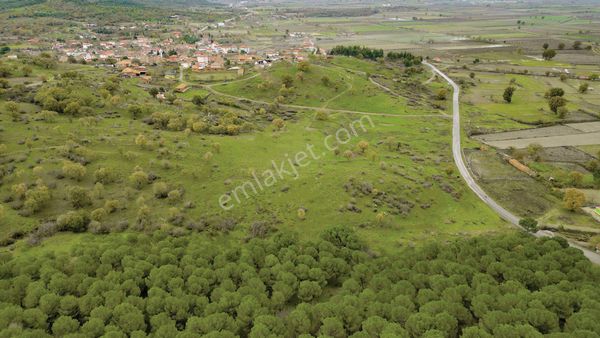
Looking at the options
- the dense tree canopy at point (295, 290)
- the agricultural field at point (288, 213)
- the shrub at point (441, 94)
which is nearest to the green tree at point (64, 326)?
the dense tree canopy at point (295, 290)

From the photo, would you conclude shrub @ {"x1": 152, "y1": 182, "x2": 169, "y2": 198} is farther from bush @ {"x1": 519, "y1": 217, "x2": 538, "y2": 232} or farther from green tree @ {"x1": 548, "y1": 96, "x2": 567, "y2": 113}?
green tree @ {"x1": 548, "y1": 96, "x2": 567, "y2": 113}

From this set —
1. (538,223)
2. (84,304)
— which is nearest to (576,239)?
(538,223)

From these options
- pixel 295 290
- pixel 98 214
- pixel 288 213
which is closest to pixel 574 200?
pixel 288 213

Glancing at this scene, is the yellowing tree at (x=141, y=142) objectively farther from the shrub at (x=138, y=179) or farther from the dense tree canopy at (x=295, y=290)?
Result: the dense tree canopy at (x=295, y=290)

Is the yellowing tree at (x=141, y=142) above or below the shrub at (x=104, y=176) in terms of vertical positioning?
above

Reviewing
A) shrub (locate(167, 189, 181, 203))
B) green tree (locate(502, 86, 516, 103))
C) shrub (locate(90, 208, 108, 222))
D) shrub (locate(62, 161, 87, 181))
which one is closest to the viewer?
shrub (locate(90, 208, 108, 222))

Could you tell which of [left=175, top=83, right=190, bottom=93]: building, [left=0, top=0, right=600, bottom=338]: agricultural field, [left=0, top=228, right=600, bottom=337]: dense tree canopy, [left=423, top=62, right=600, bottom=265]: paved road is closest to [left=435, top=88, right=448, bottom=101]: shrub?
[left=0, top=0, right=600, bottom=338]: agricultural field

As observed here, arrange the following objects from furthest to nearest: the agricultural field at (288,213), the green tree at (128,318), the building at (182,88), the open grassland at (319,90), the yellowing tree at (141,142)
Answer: the building at (182,88) < the open grassland at (319,90) < the yellowing tree at (141,142) < the agricultural field at (288,213) < the green tree at (128,318)

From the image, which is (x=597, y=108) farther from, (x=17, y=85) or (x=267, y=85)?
(x=17, y=85)
